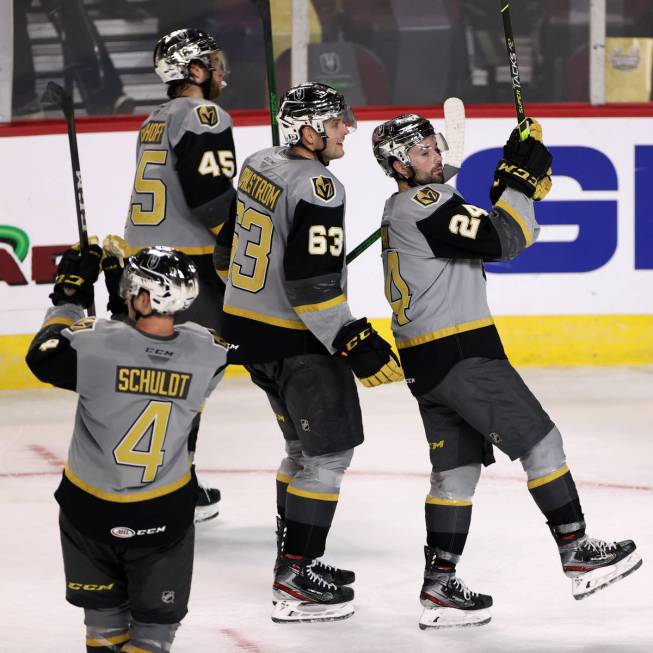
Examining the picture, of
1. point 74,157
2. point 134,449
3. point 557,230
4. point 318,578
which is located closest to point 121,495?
point 134,449

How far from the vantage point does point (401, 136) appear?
3.61 metres

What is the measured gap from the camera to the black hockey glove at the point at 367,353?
3.53 meters

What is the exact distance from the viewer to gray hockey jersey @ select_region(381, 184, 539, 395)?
3.52 m

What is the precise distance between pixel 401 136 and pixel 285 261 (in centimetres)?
43

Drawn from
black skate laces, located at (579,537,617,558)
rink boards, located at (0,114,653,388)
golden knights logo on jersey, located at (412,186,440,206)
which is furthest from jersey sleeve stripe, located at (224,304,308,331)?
rink boards, located at (0,114,653,388)

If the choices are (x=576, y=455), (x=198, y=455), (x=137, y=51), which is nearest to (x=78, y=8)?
(x=137, y=51)

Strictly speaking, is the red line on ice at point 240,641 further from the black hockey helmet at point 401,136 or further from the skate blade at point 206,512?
the black hockey helmet at point 401,136

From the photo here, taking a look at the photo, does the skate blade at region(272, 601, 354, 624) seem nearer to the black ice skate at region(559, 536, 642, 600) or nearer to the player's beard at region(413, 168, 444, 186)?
the black ice skate at region(559, 536, 642, 600)

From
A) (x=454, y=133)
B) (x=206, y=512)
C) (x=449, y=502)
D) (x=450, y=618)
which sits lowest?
(x=206, y=512)

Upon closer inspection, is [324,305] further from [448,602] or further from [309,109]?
[448,602]

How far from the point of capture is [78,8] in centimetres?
672

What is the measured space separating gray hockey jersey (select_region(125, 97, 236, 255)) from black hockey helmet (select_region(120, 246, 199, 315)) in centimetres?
159

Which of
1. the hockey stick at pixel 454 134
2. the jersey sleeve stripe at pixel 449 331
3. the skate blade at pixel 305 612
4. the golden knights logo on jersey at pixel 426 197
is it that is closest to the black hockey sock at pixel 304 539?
the skate blade at pixel 305 612

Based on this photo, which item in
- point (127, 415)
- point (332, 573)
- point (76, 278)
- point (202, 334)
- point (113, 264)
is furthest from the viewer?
point (332, 573)
